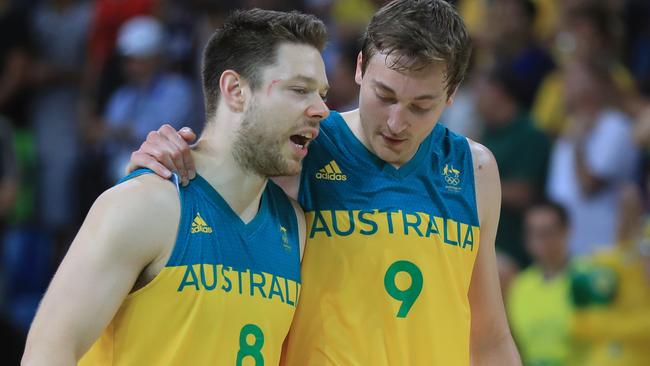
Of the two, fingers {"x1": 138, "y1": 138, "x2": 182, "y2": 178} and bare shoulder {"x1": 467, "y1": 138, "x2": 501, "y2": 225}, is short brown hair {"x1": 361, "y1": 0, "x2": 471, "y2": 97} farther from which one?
fingers {"x1": 138, "y1": 138, "x2": 182, "y2": 178}

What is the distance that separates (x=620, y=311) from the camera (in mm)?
8578

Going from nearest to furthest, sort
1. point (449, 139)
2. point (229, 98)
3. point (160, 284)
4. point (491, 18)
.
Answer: point (160, 284) → point (229, 98) → point (449, 139) → point (491, 18)

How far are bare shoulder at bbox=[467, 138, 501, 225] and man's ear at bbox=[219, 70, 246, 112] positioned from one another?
1.08 metres

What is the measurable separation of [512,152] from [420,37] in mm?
4976

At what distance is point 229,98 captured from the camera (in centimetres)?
476

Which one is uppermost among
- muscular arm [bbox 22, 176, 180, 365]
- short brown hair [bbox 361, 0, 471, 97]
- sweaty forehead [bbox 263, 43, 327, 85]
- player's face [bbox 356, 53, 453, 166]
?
short brown hair [bbox 361, 0, 471, 97]

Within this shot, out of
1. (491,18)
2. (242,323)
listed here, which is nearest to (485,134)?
(491,18)

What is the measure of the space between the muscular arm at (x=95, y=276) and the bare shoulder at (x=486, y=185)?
142cm

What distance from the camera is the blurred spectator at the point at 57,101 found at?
11930mm

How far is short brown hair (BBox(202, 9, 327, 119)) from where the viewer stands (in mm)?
4763

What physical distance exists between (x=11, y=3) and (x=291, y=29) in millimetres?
7797

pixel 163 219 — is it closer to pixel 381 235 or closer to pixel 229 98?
pixel 229 98

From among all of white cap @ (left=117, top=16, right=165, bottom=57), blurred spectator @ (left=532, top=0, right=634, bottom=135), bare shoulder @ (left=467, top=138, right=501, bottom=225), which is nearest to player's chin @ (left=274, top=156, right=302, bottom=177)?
bare shoulder @ (left=467, top=138, right=501, bottom=225)

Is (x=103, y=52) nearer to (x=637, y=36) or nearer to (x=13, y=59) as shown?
(x=13, y=59)
